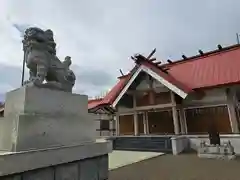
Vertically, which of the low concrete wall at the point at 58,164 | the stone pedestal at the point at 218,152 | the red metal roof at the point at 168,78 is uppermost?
the red metal roof at the point at 168,78

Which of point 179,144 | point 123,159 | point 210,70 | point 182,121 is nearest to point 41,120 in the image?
point 123,159

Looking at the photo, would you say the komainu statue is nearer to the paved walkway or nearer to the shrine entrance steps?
the paved walkway

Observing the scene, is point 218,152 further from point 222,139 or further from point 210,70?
point 210,70

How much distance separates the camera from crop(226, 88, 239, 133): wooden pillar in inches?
339

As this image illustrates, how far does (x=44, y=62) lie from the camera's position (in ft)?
9.72

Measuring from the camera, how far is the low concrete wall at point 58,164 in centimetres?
205

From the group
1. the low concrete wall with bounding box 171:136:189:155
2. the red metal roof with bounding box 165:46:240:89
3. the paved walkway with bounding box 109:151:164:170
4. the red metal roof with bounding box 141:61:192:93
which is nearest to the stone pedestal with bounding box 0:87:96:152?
the paved walkway with bounding box 109:151:164:170

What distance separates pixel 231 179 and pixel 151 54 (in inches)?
319

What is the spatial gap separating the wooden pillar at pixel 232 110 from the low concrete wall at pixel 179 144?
2.17 m

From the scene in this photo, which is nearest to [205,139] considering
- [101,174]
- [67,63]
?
[101,174]

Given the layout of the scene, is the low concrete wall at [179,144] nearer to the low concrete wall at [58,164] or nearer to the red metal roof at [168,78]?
the red metal roof at [168,78]

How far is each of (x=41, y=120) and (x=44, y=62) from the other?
955mm

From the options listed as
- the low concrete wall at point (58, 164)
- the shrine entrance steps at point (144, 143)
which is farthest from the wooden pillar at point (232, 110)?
the low concrete wall at point (58, 164)

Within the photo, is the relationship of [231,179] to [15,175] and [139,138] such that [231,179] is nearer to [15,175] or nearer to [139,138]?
[15,175]
